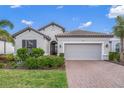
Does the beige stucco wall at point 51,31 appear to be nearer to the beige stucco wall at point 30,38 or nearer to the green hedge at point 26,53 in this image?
the beige stucco wall at point 30,38

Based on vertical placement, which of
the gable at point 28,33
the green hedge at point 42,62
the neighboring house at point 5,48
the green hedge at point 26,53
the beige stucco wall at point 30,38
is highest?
the gable at point 28,33

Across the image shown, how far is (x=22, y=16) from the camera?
29188 mm

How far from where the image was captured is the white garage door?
3030 cm

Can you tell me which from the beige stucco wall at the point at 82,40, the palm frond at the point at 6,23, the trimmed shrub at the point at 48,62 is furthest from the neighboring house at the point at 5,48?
the trimmed shrub at the point at 48,62

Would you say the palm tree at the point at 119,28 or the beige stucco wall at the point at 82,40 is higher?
the palm tree at the point at 119,28

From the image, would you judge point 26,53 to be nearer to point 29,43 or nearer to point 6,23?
point 6,23

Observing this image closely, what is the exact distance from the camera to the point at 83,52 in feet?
99.6

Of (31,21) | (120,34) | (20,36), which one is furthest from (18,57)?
(120,34)

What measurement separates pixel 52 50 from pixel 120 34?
8.27 metres

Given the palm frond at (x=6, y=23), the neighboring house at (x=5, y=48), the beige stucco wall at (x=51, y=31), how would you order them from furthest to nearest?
the beige stucco wall at (x=51, y=31) → the neighboring house at (x=5, y=48) → the palm frond at (x=6, y=23)

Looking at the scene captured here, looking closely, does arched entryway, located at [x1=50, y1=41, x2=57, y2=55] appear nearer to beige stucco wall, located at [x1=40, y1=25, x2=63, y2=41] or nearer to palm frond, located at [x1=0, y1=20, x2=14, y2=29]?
beige stucco wall, located at [x1=40, y1=25, x2=63, y2=41]

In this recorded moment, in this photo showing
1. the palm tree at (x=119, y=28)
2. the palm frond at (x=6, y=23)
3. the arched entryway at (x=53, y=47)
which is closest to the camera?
the palm frond at (x=6, y=23)

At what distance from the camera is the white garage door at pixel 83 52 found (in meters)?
30.3
